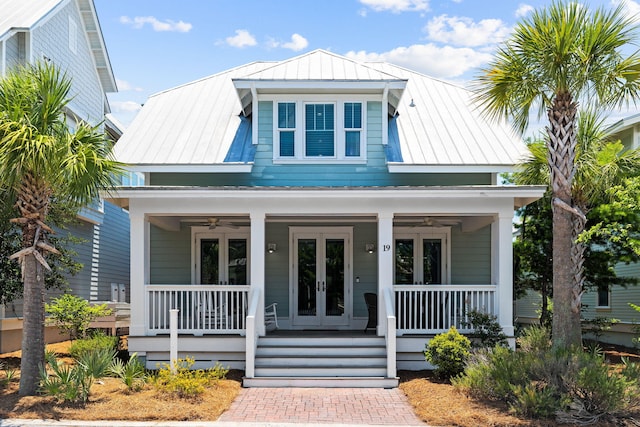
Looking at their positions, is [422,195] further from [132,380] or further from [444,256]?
[132,380]

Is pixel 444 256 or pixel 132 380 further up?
pixel 444 256

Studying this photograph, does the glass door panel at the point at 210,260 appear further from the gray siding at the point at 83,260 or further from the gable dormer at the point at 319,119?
the gray siding at the point at 83,260

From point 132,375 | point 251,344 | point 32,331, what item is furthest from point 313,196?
point 32,331

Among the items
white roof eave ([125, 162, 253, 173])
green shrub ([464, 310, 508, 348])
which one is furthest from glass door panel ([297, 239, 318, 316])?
green shrub ([464, 310, 508, 348])

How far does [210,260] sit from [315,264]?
8.67 ft

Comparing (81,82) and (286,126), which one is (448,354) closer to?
(286,126)

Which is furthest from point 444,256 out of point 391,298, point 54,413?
point 54,413

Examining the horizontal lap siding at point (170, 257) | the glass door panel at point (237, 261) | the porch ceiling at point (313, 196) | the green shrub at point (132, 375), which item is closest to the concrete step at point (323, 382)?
the green shrub at point (132, 375)

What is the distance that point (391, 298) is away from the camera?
1285cm

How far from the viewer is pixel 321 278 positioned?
16422 millimetres

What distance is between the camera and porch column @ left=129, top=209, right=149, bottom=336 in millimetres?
13133

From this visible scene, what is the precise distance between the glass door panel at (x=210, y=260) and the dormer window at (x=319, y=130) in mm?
3181

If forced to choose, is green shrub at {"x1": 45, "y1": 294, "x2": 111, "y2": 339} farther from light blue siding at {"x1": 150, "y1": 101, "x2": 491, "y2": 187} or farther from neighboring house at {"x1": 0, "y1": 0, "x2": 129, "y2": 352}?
light blue siding at {"x1": 150, "y1": 101, "x2": 491, "y2": 187}

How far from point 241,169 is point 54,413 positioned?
21.6 feet
